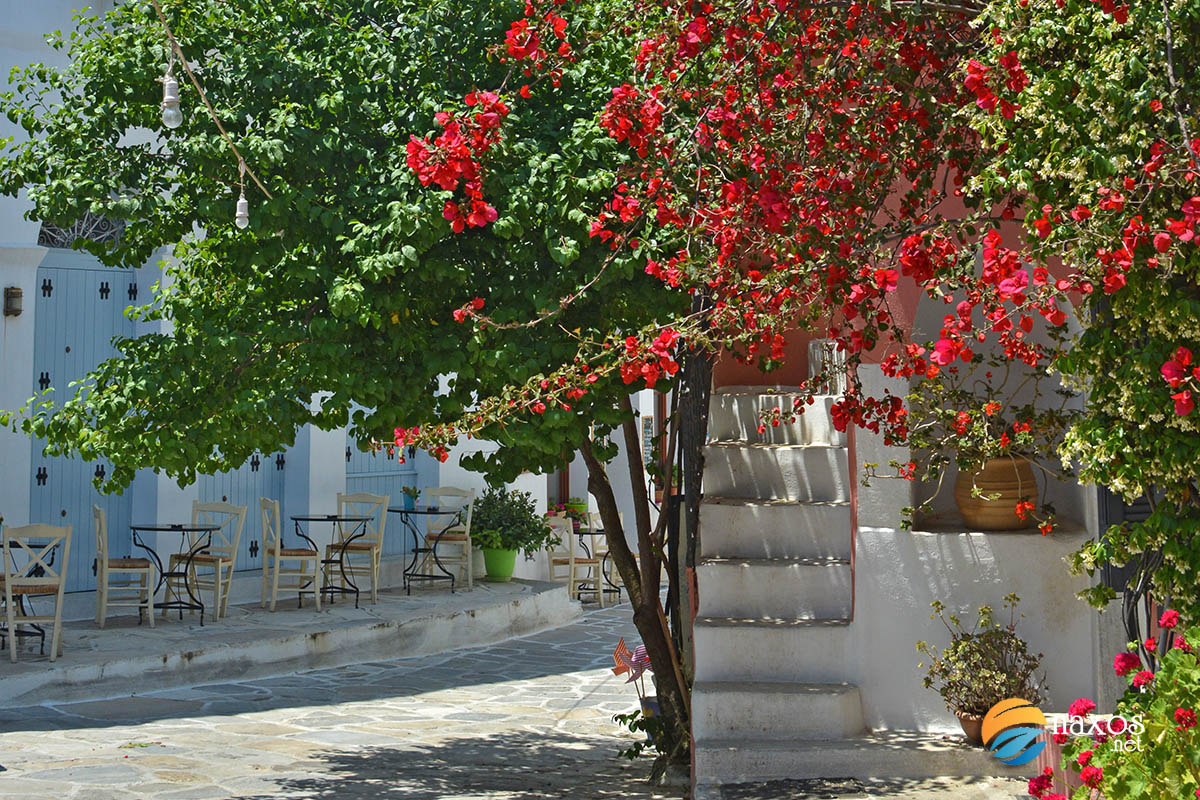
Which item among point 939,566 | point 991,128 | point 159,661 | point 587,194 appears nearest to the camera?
point 991,128

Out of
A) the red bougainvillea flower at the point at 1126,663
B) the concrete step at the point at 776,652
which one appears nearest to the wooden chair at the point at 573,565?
the concrete step at the point at 776,652

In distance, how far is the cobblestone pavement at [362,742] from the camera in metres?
6.41

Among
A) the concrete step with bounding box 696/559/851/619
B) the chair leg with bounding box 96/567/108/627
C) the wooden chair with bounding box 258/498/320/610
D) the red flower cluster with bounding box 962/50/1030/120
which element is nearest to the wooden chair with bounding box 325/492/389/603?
the wooden chair with bounding box 258/498/320/610

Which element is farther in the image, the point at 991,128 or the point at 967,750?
the point at 967,750

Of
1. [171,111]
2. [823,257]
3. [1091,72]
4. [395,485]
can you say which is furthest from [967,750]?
[395,485]

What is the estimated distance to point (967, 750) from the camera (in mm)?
5617

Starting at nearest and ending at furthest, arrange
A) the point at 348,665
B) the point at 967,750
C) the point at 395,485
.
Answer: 1. the point at 967,750
2. the point at 348,665
3. the point at 395,485

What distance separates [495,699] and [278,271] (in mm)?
4865

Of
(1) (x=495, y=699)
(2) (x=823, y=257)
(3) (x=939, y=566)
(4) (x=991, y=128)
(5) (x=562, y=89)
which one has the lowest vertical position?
(1) (x=495, y=699)

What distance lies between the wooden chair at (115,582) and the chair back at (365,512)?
2.19 metres

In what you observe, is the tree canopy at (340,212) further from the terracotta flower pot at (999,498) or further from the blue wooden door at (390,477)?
the blue wooden door at (390,477)

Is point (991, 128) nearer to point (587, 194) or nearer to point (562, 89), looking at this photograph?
point (587, 194)

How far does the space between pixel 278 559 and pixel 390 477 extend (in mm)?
2858

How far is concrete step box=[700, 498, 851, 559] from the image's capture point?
22.9 ft
